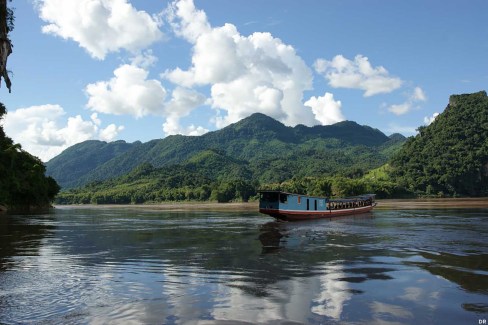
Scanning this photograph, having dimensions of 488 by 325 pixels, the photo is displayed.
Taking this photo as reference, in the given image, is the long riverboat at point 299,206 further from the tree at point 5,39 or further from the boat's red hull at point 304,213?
the tree at point 5,39

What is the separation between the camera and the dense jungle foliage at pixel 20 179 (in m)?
93.5

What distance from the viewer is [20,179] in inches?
4075

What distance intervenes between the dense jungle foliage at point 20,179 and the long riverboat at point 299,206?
62.1 meters

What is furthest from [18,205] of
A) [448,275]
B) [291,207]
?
[448,275]

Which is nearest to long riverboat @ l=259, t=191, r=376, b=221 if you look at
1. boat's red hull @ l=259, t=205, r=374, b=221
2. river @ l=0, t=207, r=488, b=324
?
boat's red hull @ l=259, t=205, r=374, b=221

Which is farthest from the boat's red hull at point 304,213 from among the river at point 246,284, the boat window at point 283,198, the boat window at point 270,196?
the river at point 246,284

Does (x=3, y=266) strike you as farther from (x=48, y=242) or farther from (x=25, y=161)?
(x=25, y=161)

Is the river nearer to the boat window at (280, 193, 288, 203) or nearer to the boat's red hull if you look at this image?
the boat's red hull

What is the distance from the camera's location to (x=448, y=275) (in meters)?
19.2

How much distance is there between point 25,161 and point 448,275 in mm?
118263

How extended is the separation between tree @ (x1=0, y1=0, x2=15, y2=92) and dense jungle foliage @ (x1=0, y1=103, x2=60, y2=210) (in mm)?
34996

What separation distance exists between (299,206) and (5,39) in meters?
48.4

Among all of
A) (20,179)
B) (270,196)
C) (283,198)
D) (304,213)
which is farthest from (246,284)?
(20,179)

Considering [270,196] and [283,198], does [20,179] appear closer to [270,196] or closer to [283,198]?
[270,196]
